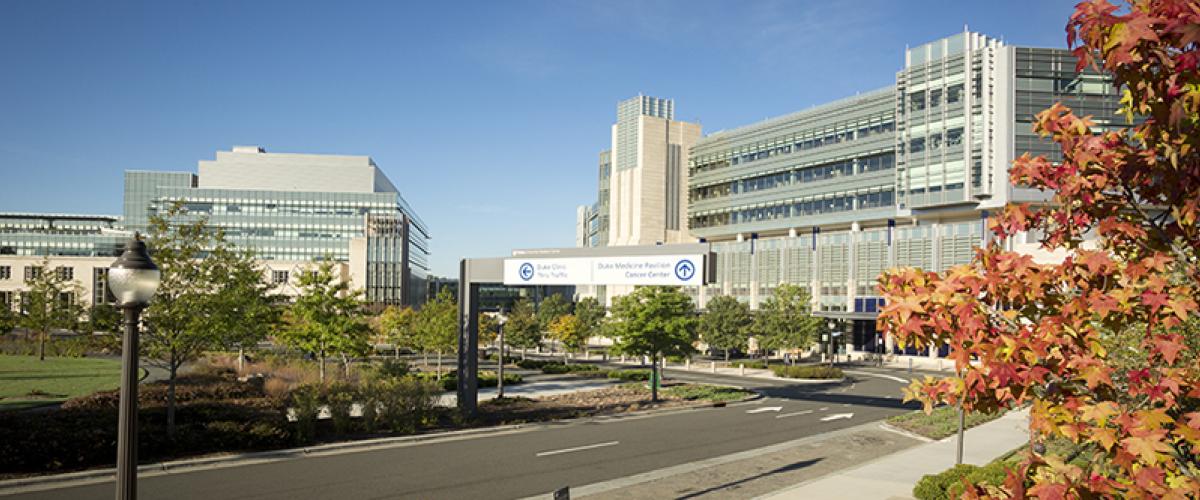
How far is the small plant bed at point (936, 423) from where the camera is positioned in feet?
76.5

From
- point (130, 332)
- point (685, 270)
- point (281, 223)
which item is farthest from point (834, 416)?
point (281, 223)

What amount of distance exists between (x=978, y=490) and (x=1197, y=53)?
2.79m

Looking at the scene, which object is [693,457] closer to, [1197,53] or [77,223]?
[1197,53]

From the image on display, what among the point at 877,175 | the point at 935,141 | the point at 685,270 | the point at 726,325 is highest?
the point at 935,141

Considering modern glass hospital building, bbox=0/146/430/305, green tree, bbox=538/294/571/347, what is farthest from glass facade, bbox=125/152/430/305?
green tree, bbox=538/294/571/347

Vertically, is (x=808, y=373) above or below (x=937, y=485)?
below

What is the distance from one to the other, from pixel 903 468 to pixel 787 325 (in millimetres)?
38395

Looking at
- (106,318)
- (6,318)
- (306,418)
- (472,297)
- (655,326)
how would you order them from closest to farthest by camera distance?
1. (106,318)
2. (306,418)
3. (472,297)
4. (655,326)
5. (6,318)

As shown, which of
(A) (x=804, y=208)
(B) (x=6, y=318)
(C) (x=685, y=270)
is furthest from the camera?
(A) (x=804, y=208)

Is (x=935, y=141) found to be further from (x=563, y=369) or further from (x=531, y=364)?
(x=531, y=364)

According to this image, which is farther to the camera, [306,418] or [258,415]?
[258,415]

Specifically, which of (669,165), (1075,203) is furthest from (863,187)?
(1075,203)

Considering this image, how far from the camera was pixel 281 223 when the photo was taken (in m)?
115

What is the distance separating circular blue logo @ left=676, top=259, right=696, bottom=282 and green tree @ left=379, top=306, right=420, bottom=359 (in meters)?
29.1
